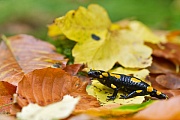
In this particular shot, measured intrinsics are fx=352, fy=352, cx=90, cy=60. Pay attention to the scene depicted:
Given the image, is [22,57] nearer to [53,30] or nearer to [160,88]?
[53,30]

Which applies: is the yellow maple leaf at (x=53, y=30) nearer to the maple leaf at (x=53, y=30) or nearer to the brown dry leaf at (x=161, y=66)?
the maple leaf at (x=53, y=30)

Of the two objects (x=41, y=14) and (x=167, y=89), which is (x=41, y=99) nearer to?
(x=167, y=89)

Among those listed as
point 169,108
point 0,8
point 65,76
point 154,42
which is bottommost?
point 169,108

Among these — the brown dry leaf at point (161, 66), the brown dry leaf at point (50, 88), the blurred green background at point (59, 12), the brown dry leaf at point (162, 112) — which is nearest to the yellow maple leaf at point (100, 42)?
the brown dry leaf at point (161, 66)

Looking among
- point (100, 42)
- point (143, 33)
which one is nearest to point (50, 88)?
point (100, 42)

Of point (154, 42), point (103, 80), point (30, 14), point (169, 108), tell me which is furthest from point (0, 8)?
point (169, 108)

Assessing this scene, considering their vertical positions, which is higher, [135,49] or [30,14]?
[30,14]
